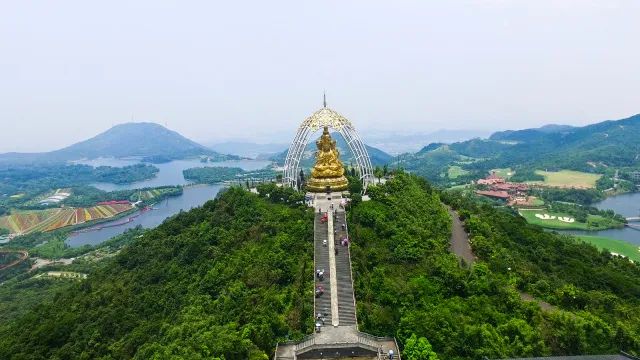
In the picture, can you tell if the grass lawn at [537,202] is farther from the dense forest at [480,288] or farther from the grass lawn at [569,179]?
the dense forest at [480,288]

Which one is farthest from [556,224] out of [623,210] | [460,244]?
[460,244]

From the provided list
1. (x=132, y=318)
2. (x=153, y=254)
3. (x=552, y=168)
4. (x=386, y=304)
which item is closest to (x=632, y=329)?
(x=386, y=304)

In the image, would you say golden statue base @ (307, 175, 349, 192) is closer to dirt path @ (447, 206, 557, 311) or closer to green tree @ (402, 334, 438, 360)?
dirt path @ (447, 206, 557, 311)

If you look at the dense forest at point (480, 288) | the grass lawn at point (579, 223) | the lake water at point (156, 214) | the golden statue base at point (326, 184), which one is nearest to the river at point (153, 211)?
the lake water at point (156, 214)

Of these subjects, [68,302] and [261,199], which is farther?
[261,199]

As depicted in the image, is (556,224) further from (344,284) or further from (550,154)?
(550,154)

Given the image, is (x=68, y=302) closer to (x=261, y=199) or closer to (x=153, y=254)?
(x=153, y=254)
